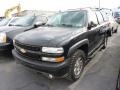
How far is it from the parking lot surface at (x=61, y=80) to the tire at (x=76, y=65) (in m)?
0.17

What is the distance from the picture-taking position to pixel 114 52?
6.26 m

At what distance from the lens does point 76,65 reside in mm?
3744

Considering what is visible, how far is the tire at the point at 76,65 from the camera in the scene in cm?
352

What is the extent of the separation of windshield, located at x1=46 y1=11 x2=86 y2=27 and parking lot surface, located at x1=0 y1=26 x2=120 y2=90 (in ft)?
4.55

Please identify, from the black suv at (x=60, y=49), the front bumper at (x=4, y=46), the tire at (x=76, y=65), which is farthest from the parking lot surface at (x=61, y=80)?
the front bumper at (x=4, y=46)

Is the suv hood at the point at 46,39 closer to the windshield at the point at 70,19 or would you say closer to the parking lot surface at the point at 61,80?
the windshield at the point at 70,19

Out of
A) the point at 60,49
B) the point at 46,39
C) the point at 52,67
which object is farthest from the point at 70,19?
the point at 52,67

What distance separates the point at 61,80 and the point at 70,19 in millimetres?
1741

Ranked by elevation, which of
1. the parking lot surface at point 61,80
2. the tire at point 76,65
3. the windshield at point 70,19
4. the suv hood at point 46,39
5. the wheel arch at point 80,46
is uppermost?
the windshield at point 70,19

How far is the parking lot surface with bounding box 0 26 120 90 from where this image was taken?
11.8ft

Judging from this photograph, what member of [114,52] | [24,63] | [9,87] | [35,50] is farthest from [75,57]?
[114,52]

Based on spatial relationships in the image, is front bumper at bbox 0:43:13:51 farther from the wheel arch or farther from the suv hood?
the wheel arch

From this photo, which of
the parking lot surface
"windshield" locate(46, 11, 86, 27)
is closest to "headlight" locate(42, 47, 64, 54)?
the parking lot surface

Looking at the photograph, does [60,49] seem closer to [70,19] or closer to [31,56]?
[31,56]
